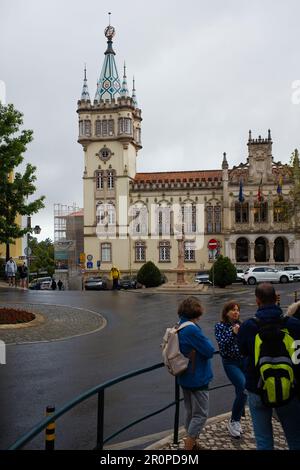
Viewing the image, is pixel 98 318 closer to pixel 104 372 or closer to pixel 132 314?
pixel 132 314

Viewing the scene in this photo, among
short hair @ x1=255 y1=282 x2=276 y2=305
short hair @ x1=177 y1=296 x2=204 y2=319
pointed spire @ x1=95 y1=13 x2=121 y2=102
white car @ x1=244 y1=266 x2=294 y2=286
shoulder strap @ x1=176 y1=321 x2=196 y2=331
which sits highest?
pointed spire @ x1=95 y1=13 x2=121 y2=102

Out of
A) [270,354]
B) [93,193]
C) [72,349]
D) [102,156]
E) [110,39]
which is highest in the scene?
[110,39]

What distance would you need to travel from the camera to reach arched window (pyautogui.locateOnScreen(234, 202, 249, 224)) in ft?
184

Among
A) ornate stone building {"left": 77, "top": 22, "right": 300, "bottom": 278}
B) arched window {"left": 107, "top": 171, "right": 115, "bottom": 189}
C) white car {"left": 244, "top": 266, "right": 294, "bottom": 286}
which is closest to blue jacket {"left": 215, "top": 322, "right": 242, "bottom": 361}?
white car {"left": 244, "top": 266, "right": 294, "bottom": 286}

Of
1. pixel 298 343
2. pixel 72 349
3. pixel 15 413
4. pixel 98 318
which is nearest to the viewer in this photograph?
pixel 298 343

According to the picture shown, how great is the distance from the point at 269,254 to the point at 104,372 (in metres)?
46.1

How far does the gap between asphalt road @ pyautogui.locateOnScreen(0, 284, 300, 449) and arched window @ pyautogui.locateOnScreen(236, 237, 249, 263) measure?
126 ft

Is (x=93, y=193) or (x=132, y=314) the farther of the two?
(x=93, y=193)

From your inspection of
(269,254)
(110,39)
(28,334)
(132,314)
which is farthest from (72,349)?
(110,39)

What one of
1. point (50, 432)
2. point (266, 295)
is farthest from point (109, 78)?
point (50, 432)

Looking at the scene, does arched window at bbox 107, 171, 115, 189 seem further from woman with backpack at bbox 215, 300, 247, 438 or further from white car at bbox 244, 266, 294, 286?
woman with backpack at bbox 215, 300, 247, 438

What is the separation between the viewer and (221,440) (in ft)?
21.9

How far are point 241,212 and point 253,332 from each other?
170 feet

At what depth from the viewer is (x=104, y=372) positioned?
10961mm
